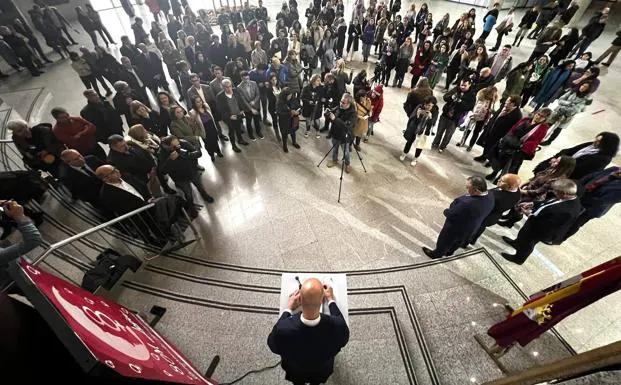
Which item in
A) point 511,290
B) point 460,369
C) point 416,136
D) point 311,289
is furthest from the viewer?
point 416,136

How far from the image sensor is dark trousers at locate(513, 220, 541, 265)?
3807 mm

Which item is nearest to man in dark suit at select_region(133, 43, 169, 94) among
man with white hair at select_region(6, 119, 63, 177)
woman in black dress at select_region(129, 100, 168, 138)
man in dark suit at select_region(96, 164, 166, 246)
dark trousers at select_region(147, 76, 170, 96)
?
dark trousers at select_region(147, 76, 170, 96)

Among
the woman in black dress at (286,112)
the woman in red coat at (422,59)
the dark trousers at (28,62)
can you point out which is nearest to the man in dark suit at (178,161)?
the woman in black dress at (286,112)

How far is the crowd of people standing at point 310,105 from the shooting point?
4258 millimetres

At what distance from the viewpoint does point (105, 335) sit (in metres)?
1.64

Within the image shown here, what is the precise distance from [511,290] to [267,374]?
11.1 feet

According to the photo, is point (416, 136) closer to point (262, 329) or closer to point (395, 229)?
point (395, 229)

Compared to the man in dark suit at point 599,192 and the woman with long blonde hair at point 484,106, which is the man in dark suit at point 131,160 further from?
the man in dark suit at point 599,192

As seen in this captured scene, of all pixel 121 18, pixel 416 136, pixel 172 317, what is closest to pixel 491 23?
pixel 416 136

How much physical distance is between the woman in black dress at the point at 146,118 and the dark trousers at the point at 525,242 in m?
6.44

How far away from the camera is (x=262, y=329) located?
341cm

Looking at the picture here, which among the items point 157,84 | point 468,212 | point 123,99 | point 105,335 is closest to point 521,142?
point 468,212

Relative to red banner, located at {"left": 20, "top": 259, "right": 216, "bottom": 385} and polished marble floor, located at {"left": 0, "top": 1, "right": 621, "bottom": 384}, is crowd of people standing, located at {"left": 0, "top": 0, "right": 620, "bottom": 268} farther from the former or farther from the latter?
red banner, located at {"left": 20, "top": 259, "right": 216, "bottom": 385}

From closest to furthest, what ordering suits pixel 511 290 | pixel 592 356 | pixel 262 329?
pixel 592 356 < pixel 262 329 < pixel 511 290
